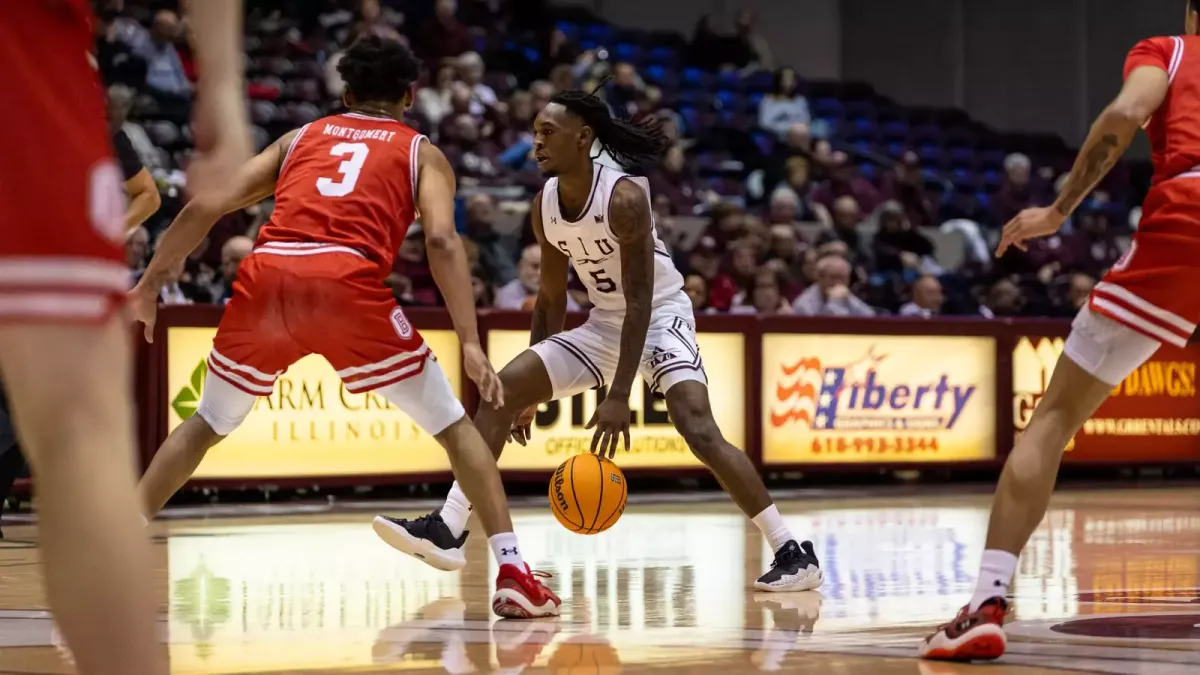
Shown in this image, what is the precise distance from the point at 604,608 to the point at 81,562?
3.51 m

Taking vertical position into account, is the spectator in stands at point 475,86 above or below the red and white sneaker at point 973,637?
above

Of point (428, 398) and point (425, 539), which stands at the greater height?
point (428, 398)

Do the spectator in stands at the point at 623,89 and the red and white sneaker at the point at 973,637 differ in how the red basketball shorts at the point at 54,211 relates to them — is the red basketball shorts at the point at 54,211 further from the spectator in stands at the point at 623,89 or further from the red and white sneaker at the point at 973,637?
the spectator in stands at the point at 623,89

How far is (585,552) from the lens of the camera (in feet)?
24.8

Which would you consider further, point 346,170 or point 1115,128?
point 346,170

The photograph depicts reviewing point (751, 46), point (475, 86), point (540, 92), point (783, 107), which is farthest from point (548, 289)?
point (751, 46)

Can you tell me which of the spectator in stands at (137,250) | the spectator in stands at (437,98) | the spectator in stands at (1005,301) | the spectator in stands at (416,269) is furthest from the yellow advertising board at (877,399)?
the spectator in stands at (137,250)

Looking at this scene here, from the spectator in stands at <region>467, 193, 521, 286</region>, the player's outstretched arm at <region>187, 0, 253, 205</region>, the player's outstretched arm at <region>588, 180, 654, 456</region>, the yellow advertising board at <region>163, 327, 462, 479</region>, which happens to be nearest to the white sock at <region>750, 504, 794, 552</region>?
the player's outstretched arm at <region>588, 180, 654, 456</region>

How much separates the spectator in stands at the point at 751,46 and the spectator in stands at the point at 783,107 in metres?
0.95

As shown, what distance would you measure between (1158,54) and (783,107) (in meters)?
14.1

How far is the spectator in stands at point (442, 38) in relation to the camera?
1603 cm

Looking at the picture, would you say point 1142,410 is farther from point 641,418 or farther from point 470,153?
point 470,153

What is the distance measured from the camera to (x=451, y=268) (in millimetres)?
4836

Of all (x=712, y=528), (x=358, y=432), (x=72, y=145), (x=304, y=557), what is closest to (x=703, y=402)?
(x=304, y=557)
